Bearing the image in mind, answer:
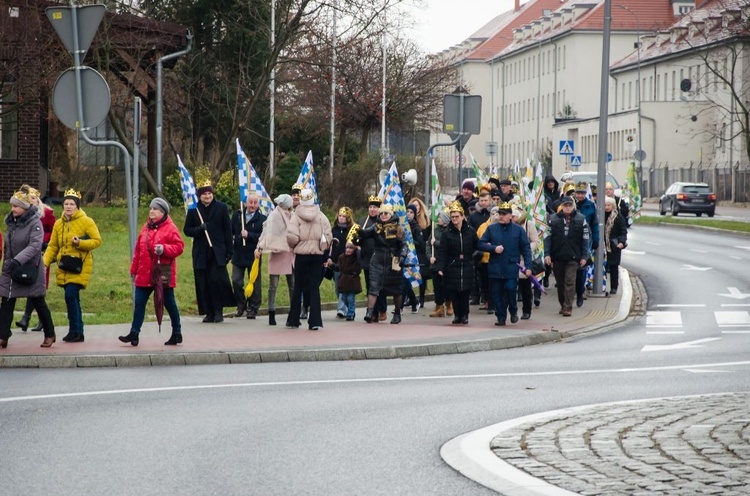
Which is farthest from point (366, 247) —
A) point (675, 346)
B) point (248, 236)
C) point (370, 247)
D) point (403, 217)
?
point (675, 346)

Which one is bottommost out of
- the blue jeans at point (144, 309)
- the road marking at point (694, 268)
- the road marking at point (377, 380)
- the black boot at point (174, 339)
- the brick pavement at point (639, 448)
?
the road marking at point (694, 268)

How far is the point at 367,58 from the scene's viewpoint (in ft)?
234

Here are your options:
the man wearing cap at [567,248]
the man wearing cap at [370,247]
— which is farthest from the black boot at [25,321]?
the man wearing cap at [567,248]

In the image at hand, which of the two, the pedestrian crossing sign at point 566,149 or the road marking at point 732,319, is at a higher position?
the pedestrian crossing sign at point 566,149

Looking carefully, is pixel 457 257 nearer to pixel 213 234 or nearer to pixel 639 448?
pixel 213 234

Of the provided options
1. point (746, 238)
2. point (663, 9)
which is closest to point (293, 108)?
point (746, 238)

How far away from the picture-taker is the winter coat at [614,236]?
25.8 m

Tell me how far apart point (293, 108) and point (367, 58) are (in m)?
11.4

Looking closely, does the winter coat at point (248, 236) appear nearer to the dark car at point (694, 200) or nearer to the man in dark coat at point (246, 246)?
the man in dark coat at point (246, 246)

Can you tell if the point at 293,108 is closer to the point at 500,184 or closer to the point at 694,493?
the point at 500,184

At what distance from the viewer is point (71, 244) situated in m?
16.8

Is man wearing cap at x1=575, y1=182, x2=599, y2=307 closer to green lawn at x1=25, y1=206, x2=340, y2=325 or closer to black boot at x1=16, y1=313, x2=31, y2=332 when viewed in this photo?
green lawn at x1=25, y1=206, x2=340, y2=325

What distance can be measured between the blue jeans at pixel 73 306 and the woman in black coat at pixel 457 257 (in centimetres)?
532

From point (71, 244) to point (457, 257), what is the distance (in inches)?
224
